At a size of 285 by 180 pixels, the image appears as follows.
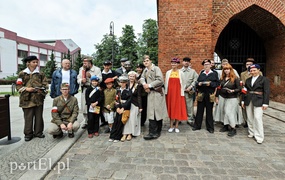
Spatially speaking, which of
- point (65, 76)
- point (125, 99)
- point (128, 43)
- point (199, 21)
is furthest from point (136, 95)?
point (128, 43)

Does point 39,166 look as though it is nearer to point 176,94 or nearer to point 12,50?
point 176,94

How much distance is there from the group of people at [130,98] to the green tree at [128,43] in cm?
3323

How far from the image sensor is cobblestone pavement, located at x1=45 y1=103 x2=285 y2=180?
2904 mm

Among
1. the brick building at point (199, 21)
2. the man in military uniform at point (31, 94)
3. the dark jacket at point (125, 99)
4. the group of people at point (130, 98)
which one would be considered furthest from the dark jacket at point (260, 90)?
the man in military uniform at point (31, 94)

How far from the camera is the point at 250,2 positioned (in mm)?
7578

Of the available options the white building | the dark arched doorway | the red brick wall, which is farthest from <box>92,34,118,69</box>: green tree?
the red brick wall

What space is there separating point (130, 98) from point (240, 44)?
920 centimetres

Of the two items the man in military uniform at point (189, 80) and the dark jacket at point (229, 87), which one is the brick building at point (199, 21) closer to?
the man in military uniform at point (189, 80)

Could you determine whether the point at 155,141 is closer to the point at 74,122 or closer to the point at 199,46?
the point at 74,122

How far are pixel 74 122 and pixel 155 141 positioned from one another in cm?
196

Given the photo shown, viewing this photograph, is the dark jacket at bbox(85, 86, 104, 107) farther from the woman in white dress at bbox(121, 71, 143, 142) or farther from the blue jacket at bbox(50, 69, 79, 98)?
the woman in white dress at bbox(121, 71, 143, 142)

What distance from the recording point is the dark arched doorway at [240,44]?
34.7ft

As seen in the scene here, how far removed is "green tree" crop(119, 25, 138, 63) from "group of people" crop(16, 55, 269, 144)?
3323 centimetres

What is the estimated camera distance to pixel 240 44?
10.8 meters
